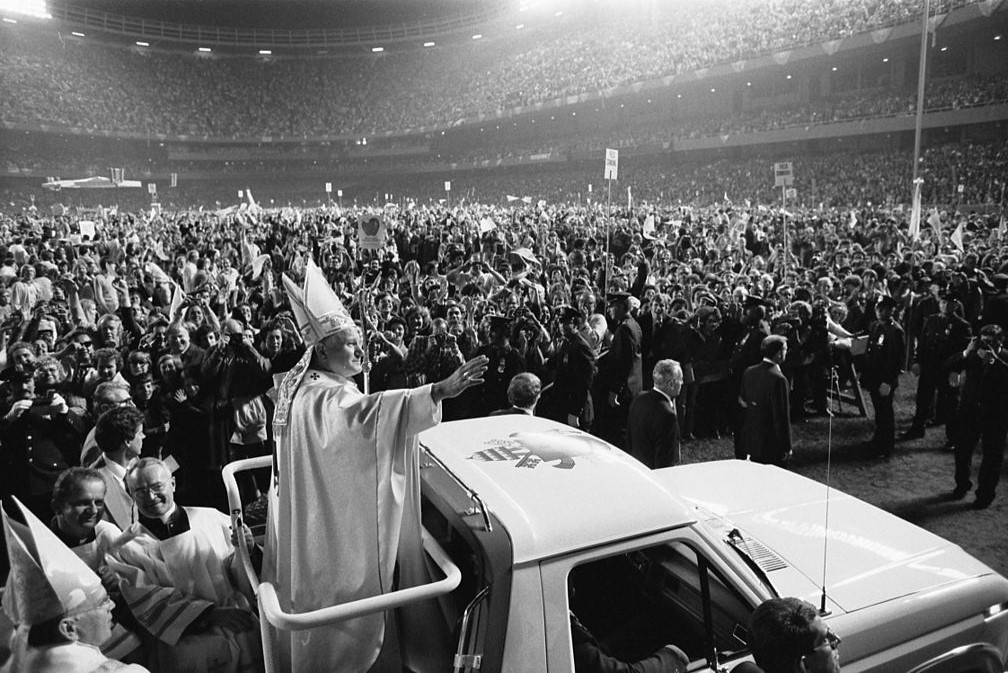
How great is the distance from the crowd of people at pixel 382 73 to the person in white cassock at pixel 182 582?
36550mm

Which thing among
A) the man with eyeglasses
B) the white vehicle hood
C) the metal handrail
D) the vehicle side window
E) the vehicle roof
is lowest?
the vehicle side window

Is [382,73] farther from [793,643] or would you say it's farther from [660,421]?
[793,643]

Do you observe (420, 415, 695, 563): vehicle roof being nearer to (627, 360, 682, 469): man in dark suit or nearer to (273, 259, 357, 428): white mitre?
(273, 259, 357, 428): white mitre

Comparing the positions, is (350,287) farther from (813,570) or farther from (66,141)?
(66,141)

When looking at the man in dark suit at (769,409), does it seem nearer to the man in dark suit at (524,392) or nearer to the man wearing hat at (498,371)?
the man wearing hat at (498,371)

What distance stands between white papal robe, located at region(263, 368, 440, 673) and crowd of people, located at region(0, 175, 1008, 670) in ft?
0.41

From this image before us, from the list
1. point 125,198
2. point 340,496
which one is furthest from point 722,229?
point 125,198

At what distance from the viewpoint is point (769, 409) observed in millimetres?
6227

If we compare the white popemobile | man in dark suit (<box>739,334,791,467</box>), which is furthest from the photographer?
man in dark suit (<box>739,334,791,467</box>)

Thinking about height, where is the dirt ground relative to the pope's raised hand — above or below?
below

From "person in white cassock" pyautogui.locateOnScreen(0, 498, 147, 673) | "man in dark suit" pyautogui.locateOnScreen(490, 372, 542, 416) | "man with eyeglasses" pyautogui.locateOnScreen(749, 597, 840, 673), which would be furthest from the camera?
"man in dark suit" pyautogui.locateOnScreen(490, 372, 542, 416)

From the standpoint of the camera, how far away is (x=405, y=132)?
186 ft

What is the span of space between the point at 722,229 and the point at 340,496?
19.1 metres

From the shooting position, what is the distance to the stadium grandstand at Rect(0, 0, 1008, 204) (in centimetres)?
3192
